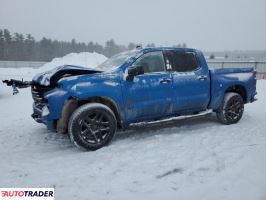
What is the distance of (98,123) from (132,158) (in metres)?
0.93

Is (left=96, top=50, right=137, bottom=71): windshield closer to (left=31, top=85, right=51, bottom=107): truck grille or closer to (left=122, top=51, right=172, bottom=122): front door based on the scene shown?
(left=122, top=51, right=172, bottom=122): front door

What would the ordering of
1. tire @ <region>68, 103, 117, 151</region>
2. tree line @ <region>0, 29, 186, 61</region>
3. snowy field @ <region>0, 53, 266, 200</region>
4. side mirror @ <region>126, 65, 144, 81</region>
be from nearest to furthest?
snowy field @ <region>0, 53, 266, 200</region>, tire @ <region>68, 103, 117, 151</region>, side mirror @ <region>126, 65, 144, 81</region>, tree line @ <region>0, 29, 186, 61</region>

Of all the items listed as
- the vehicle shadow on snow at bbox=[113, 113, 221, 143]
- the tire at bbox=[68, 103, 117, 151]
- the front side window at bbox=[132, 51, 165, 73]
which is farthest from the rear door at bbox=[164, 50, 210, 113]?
the tire at bbox=[68, 103, 117, 151]

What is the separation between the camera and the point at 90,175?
4.28 meters

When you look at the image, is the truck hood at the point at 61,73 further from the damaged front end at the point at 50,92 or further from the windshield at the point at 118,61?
the windshield at the point at 118,61

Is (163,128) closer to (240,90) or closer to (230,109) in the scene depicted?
(230,109)

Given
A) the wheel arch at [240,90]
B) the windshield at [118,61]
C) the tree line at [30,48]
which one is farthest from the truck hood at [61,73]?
the tree line at [30,48]

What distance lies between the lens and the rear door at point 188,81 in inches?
243

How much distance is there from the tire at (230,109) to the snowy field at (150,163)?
0.23m

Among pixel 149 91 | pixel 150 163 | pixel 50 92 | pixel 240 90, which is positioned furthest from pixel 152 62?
pixel 240 90

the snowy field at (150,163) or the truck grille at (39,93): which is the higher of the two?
the truck grille at (39,93)

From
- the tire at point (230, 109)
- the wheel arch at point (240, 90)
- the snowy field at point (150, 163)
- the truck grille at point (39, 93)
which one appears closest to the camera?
the snowy field at point (150, 163)

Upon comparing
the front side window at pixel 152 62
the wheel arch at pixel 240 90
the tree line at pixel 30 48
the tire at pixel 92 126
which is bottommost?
the tire at pixel 92 126

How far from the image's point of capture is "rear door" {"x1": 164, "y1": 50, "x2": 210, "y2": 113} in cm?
617
